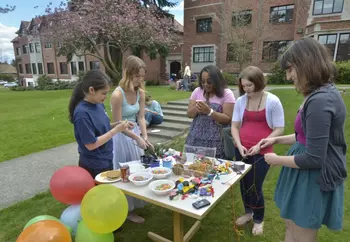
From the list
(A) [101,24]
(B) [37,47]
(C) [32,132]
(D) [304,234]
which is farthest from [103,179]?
(B) [37,47]

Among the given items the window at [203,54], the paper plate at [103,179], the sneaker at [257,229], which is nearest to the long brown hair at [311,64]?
the paper plate at [103,179]

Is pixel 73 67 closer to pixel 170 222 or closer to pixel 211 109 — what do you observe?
A: pixel 170 222

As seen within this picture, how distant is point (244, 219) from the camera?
258 cm

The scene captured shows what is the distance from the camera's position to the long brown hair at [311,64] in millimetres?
1276

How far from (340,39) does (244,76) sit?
18631 millimetres

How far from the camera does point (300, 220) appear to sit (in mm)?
1467

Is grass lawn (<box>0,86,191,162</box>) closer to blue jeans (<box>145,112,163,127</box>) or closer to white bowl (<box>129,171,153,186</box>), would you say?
blue jeans (<box>145,112,163,127</box>)

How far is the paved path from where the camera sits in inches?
132

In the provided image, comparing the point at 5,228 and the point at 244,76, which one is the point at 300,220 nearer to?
the point at 244,76

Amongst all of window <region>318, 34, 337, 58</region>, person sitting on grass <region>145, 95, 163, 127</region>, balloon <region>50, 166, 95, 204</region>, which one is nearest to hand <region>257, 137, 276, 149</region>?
balloon <region>50, 166, 95, 204</region>

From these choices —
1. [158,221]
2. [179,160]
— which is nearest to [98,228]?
[179,160]

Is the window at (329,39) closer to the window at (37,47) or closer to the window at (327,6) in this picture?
the window at (327,6)

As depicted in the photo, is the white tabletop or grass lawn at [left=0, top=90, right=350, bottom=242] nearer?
the white tabletop

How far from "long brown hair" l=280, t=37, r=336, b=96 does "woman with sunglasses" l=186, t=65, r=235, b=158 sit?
113 centimetres
